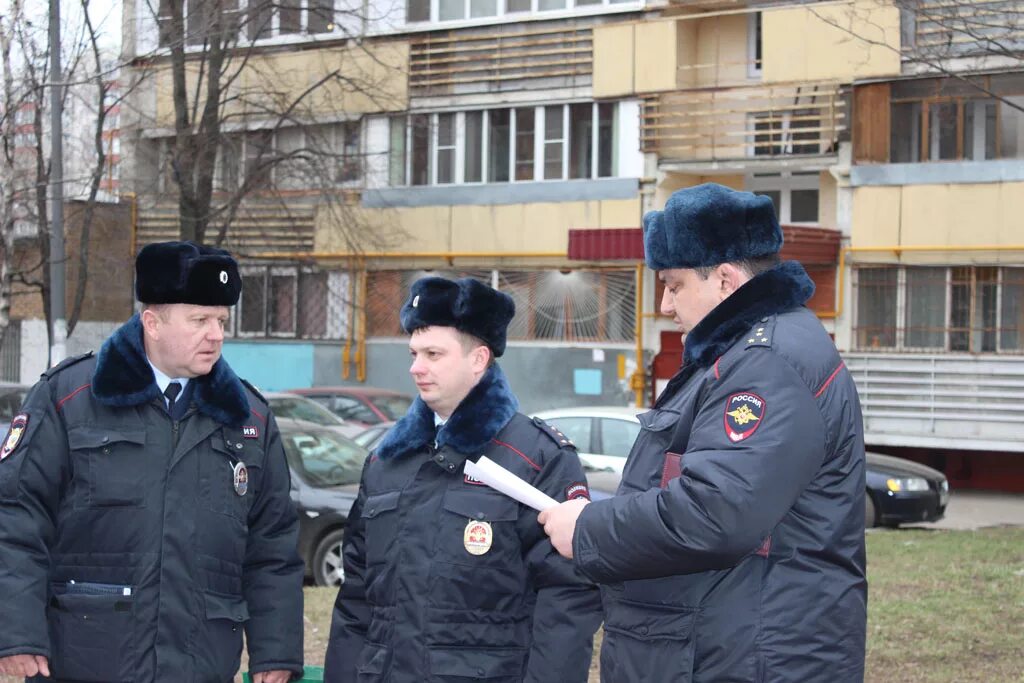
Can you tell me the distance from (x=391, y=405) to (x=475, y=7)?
33.6 feet

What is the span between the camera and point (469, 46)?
88.5ft

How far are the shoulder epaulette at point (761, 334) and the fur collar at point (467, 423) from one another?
1219 millimetres

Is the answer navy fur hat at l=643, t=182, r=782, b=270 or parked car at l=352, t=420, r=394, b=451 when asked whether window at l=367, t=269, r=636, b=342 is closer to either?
parked car at l=352, t=420, r=394, b=451

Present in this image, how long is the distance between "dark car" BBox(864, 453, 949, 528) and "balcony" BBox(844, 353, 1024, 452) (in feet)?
21.7

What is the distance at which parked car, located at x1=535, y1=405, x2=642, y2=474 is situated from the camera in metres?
13.9

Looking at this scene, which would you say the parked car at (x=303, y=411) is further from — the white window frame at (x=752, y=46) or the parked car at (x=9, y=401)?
the white window frame at (x=752, y=46)

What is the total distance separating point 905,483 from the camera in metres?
14.9

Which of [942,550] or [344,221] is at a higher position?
[344,221]

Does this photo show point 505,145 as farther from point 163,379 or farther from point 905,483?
point 163,379

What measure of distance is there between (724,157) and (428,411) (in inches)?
816

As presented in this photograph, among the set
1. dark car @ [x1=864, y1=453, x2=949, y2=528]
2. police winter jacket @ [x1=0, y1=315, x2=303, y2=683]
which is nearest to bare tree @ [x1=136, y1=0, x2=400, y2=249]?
dark car @ [x1=864, y1=453, x2=949, y2=528]

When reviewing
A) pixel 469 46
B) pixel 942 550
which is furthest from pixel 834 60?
pixel 942 550

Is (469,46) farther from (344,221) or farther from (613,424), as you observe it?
(613,424)

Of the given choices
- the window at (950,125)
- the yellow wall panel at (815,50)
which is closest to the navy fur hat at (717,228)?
the yellow wall panel at (815,50)
